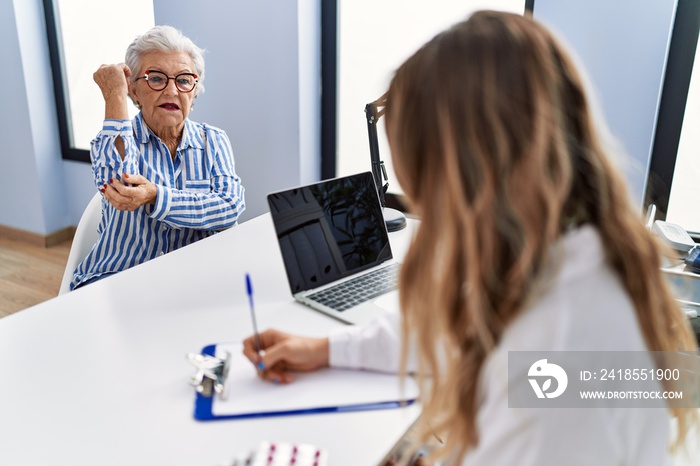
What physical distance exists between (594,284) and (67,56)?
12.0 feet

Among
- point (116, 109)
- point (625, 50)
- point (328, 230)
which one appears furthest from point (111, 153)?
point (625, 50)

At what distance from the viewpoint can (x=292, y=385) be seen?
874mm

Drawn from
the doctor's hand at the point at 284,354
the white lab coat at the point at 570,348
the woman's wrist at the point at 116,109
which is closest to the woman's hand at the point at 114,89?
the woman's wrist at the point at 116,109

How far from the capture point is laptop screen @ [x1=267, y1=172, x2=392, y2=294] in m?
1.17

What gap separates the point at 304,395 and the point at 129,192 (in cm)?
85

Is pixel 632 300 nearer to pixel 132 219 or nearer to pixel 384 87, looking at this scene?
pixel 384 87

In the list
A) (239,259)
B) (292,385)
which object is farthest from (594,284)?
(239,259)

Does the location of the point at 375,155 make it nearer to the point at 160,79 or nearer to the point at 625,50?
the point at 160,79

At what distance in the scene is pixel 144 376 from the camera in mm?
895

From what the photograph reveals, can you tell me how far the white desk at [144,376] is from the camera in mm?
736

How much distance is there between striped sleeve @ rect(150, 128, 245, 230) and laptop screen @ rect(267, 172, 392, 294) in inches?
18.8

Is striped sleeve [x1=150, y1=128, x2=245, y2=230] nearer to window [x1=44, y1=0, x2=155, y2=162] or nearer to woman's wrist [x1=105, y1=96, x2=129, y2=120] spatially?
woman's wrist [x1=105, y1=96, x2=129, y2=120]

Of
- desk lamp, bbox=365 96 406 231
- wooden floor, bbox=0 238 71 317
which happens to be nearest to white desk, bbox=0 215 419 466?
desk lamp, bbox=365 96 406 231

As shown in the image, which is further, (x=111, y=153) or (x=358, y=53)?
(x=358, y=53)
